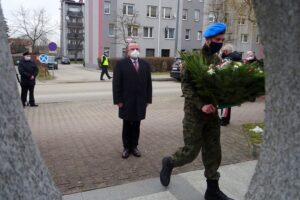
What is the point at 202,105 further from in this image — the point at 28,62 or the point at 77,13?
the point at 77,13

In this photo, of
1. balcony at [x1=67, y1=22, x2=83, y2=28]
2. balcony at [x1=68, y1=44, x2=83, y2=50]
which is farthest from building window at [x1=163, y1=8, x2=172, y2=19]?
balcony at [x1=67, y1=22, x2=83, y2=28]

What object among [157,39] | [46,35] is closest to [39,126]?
[157,39]

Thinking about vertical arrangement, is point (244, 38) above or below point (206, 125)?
above

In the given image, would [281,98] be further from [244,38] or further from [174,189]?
[244,38]

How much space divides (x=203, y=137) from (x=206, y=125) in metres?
0.15

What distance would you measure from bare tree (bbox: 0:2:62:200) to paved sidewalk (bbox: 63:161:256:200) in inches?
84.6

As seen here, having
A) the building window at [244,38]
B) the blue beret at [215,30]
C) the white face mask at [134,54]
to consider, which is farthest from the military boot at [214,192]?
the building window at [244,38]

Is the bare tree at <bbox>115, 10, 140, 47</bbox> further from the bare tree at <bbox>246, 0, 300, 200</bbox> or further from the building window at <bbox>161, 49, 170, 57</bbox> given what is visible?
the bare tree at <bbox>246, 0, 300, 200</bbox>

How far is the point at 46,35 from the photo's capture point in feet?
188

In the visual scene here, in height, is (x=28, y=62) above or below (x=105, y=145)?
above

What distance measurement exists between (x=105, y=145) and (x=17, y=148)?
4301 mm

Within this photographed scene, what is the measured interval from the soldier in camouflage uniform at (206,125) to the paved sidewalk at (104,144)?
101 centimetres

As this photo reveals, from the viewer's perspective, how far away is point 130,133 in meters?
5.25

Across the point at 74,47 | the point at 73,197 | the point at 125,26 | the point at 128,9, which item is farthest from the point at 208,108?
the point at 74,47
